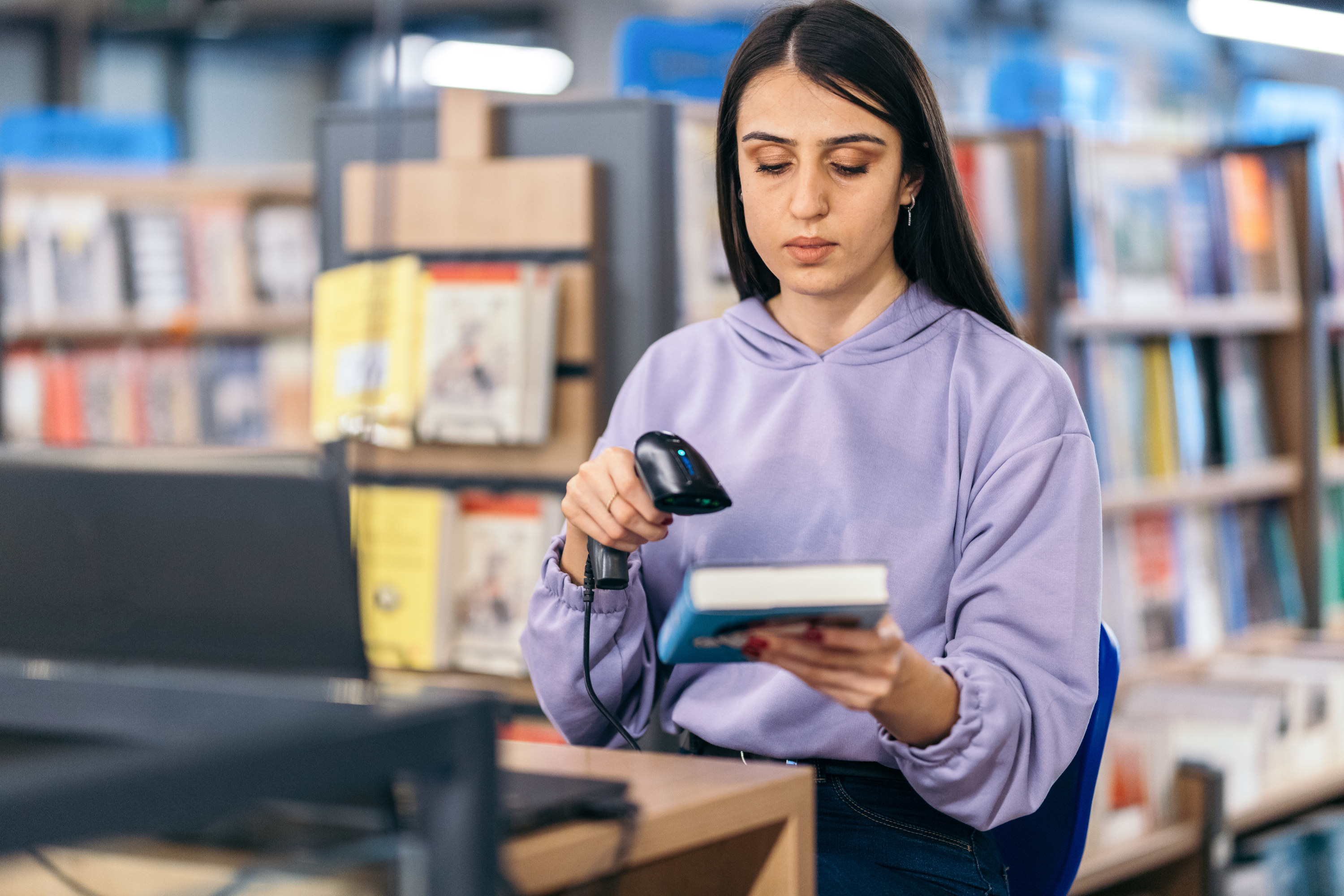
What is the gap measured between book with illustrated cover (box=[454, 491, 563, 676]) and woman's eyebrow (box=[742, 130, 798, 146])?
1.10 m

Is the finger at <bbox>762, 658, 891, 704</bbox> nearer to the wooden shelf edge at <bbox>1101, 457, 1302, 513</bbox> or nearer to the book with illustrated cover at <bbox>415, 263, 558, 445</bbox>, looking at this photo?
the book with illustrated cover at <bbox>415, 263, 558, 445</bbox>

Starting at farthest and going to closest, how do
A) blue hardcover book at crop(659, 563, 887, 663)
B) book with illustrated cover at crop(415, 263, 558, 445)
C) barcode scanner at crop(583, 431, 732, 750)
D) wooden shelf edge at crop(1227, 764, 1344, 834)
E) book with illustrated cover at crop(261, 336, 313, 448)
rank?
book with illustrated cover at crop(261, 336, 313, 448), wooden shelf edge at crop(1227, 764, 1344, 834), book with illustrated cover at crop(415, 263, 558, 445), barcode scanner at crop(583, 431, 732, 750), blue hardcover book at crop(659, 563, 887, 663)

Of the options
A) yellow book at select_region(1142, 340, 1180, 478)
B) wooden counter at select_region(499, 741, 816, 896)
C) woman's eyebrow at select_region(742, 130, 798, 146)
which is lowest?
wooden counter at select_region(499, 741, 816, 896)

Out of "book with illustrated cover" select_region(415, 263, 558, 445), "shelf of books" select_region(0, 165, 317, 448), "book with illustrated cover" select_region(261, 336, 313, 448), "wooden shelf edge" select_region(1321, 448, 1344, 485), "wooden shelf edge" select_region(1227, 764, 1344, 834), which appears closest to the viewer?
"book with illustrated cover" select_region(415, 263, 558, 445)

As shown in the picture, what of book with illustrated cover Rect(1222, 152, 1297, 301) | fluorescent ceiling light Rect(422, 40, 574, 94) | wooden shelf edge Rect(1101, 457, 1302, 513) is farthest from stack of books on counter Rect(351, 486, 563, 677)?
fluorescent ceiling light Rect(422, 40, 574, 94)

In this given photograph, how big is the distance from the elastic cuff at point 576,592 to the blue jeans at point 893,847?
9.9 inches

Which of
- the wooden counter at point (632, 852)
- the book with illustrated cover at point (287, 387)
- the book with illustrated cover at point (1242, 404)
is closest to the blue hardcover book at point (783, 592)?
the wooden counter at point (632, 852)

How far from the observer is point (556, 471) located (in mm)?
2256

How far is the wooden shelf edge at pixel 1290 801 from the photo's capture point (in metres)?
2.83

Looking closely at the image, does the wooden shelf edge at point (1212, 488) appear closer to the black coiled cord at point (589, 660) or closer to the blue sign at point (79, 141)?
the black coiled cord at point (589, 660)

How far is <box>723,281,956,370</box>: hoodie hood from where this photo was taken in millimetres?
1312

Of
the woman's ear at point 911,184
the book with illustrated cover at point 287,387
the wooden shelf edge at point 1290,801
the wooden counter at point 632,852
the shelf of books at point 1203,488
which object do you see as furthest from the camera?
the book with illustrated cover at point 287,387

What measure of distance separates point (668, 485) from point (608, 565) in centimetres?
15

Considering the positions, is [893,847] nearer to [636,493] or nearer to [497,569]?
[636,493]
